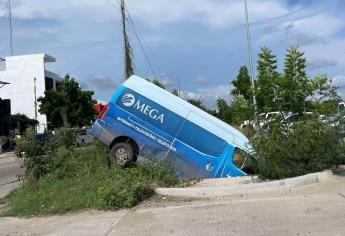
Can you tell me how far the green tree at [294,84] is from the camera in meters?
11.5

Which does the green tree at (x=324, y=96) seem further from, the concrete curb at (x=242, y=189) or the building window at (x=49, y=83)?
the building window at (x=49, y=83)

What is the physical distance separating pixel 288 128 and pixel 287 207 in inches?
113

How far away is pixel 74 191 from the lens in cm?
1124

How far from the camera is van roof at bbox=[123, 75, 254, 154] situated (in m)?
12.8

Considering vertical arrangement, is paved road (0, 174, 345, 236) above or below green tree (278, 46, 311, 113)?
below

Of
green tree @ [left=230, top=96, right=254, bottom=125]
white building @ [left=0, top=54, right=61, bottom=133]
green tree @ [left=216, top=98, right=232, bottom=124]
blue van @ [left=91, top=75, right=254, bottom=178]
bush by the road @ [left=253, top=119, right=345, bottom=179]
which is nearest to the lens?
bush by the road @ [left=253, top=119, right=345, bottom=179]

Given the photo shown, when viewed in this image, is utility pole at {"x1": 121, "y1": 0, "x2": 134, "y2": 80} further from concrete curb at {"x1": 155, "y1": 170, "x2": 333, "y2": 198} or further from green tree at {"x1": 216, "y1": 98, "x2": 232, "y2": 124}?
concrete curb at {"x1": 155, "y1": 170, "x2": 333, "y2": 198}

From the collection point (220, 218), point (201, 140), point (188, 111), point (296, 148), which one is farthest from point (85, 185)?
point (296, 148)

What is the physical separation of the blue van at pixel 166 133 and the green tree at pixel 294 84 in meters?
1.49

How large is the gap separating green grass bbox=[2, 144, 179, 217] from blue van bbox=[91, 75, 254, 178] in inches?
25.4

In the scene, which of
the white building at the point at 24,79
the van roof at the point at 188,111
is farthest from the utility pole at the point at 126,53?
the white building at the point at 24,79

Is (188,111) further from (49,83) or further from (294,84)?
(49,83)

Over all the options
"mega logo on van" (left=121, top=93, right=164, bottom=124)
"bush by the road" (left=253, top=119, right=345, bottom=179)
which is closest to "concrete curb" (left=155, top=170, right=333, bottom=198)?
"bush by the road" (left=253, top=119, right=345, bottom=179)

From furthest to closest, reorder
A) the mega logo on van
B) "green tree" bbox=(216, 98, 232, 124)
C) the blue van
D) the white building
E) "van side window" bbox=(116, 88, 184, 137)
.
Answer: the white building, "green tree" bbox=(216, 98, 232, 124), the mega logo on van, "van side window" bbox=(116, 88, 184, 137), the blue van
